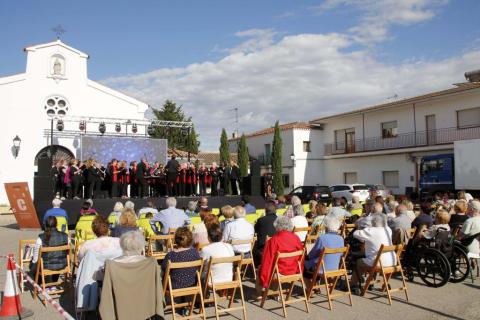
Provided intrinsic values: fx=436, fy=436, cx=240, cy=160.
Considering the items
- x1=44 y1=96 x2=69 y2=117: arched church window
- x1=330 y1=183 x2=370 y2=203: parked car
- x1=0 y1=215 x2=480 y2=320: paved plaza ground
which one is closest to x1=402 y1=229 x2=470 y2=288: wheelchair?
x1=0 y1=215 x2=480 y2=320: paved plaza ground

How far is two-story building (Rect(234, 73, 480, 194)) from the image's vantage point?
24.1m

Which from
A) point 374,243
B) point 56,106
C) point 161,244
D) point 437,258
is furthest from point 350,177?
point 374,243

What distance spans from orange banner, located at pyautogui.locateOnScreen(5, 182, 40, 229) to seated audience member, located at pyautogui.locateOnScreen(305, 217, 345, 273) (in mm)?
10179

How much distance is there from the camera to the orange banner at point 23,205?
1316 cm

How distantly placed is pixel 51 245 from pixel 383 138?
84.4ft

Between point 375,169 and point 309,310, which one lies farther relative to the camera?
point 375,169

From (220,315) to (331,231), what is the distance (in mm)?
1725

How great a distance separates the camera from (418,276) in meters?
6.66

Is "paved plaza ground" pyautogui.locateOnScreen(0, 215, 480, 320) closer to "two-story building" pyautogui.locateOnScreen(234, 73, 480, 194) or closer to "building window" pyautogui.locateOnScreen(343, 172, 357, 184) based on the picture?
"two-story building" pyautogui.locateOnScreen(234, 73, 480, 194)

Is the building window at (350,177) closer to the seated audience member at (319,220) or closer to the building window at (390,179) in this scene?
the building window at (390,179)

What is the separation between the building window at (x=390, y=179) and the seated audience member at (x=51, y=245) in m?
24.5

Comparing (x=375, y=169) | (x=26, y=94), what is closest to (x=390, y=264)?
(x=26, y=94)

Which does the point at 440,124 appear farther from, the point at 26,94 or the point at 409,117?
the point at 26,94

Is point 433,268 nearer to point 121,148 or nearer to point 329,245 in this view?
point 329,245
